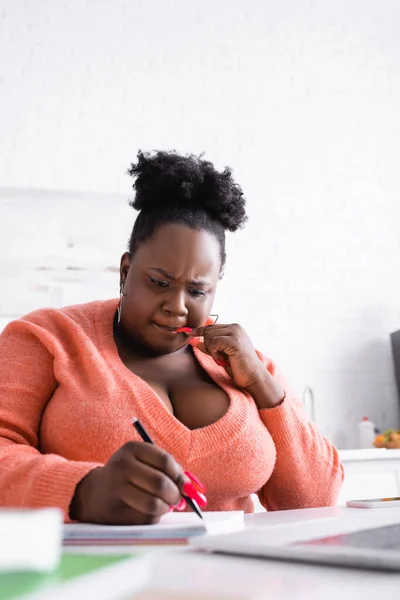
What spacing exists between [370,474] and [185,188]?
5.00 ft

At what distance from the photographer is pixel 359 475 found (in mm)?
2336

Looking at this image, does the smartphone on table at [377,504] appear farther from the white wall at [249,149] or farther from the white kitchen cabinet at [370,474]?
the white wall at [249,149]

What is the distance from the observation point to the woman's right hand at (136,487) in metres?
0.66

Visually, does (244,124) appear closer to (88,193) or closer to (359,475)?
(88,193)

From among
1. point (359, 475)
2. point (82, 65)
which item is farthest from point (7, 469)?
point (82, 65)

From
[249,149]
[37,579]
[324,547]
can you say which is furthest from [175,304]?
[249,149]

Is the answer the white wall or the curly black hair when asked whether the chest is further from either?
the white wall

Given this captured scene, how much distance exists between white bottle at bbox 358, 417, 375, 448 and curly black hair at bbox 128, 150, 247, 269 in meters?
1.75

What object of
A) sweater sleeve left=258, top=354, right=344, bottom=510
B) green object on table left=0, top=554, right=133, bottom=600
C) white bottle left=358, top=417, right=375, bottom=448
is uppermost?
green object on table left=0, top=554, right=133, bottom=600

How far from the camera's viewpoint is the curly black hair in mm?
1280

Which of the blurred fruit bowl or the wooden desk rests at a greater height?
the wooden desk

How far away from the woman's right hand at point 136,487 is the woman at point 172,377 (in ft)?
0.63

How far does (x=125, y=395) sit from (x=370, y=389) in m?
2.18

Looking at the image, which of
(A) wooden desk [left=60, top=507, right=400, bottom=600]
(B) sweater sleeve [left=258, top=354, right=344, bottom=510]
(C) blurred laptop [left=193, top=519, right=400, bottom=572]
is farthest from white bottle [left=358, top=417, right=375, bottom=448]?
(A) wooden desk [left=60, top=507, right=400, bottom=600]
